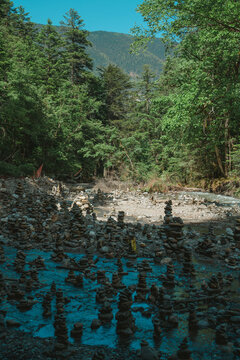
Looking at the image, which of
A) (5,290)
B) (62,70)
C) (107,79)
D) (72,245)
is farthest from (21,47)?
(5,290)

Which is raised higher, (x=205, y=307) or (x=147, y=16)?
(x=147, y=16)

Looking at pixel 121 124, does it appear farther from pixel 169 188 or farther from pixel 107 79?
pixel 169 188

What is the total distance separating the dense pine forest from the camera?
14446mm

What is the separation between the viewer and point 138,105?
125ft

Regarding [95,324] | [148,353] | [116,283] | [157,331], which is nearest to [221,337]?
[157,331]

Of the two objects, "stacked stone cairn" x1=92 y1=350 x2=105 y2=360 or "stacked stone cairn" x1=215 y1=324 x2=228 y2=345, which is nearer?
"stacked stone cairn" x1=92 y1=350 x2=105 y2=360

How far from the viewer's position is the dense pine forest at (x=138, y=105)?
14.4 meters

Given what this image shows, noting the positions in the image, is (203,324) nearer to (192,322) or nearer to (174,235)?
(192,322)

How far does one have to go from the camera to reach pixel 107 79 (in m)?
41.3

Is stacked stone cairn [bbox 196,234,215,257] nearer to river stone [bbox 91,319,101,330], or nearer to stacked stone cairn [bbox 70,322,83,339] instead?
river stone [bbox 91,319,101,330]

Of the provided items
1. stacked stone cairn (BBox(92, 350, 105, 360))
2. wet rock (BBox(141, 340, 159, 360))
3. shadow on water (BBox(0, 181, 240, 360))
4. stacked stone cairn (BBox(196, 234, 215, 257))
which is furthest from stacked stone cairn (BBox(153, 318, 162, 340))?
stacked stone cairn (BBox(196, 234, 215, 257))

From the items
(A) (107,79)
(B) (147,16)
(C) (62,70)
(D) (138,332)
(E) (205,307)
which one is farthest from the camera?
(A) (107,79)

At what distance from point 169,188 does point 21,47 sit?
21738 millimetres

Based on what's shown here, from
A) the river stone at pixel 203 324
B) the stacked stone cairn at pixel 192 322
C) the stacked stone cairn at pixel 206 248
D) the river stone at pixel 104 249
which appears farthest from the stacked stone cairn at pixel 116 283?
the stacked stone cairn at pixel 206 248
